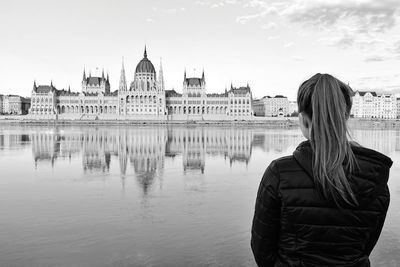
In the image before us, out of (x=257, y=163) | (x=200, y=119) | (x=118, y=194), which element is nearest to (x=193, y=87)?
(x=200, y=119)

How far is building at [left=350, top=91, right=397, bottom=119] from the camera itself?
162 meters

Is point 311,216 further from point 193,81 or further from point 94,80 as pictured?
point 94,80

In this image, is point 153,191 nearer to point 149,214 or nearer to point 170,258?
point 149,214

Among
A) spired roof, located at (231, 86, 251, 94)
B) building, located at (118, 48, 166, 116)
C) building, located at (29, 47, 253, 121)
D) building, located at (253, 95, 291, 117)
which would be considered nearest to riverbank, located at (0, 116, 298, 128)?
building, located at (118, 48, 166, 116)

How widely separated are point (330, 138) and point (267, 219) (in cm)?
65

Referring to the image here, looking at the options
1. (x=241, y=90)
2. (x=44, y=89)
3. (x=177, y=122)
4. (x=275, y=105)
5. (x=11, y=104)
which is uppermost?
(x=44, y=89)

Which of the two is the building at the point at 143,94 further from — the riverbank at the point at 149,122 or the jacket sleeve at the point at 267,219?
the jacket sleeve at the point at 267,219

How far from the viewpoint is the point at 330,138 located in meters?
2.42

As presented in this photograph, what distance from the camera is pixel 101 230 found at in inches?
350

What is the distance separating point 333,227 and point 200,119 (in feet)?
389

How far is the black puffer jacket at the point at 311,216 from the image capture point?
8.20 feet

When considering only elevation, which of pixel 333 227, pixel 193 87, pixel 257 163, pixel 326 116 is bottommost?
pixel 257 163

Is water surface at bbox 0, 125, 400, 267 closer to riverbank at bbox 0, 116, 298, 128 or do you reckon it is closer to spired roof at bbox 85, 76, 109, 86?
riverbank at bbox 0, 116, 298, 128

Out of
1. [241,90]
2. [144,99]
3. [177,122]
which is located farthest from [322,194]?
[241,90]
